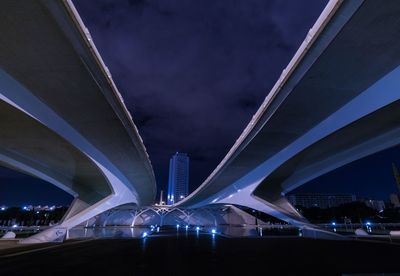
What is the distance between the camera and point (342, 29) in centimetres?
934

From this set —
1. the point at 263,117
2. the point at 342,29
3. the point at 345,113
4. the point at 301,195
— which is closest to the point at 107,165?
the point at 263,117

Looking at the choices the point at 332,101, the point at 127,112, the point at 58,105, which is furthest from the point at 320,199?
the point at 58,105

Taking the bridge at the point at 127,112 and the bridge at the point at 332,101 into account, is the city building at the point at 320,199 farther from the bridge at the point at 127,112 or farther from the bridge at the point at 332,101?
the bridge at the point at 127,112

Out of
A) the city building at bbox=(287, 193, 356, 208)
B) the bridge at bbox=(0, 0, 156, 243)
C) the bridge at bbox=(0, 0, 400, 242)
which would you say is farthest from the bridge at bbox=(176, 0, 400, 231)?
the city building at bbox=(287, 193, 356, 208)

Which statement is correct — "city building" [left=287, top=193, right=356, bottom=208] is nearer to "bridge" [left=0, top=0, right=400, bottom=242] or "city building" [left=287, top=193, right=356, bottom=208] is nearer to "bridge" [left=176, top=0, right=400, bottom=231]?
"bridge" [left=176, top=0, right=400, bottom=231]

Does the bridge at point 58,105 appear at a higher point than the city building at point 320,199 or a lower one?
lower

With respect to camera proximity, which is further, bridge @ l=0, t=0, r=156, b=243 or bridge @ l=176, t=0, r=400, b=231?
bridge @ l=176, t=0, r=400, b=231

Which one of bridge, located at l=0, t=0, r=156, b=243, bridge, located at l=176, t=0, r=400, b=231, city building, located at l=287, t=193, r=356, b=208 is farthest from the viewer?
city building, located at l=287, t=193, r=356, b=208

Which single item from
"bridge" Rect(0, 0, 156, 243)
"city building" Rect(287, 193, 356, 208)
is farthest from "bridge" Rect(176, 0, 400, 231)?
"city building" Rect(287, 193, 356, 208)

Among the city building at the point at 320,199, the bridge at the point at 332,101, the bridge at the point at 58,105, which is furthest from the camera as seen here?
the city building at the point at 320,199

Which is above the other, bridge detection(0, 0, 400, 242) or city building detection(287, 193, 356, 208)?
city building detection(287, 193, 356, 208)

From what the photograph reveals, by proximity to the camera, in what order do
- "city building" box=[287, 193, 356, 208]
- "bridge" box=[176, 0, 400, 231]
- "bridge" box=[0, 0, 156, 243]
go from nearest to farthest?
"bridge" box=[0, 0, 156, 243] < "bridge" box=[176, 0, 400, 231] < "city building" box=[287, 193, 356, 208]

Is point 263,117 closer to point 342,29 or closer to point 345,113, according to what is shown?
point 345,113

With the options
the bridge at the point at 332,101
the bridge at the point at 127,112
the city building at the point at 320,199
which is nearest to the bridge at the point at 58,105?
the bridge at the point at 127,112
